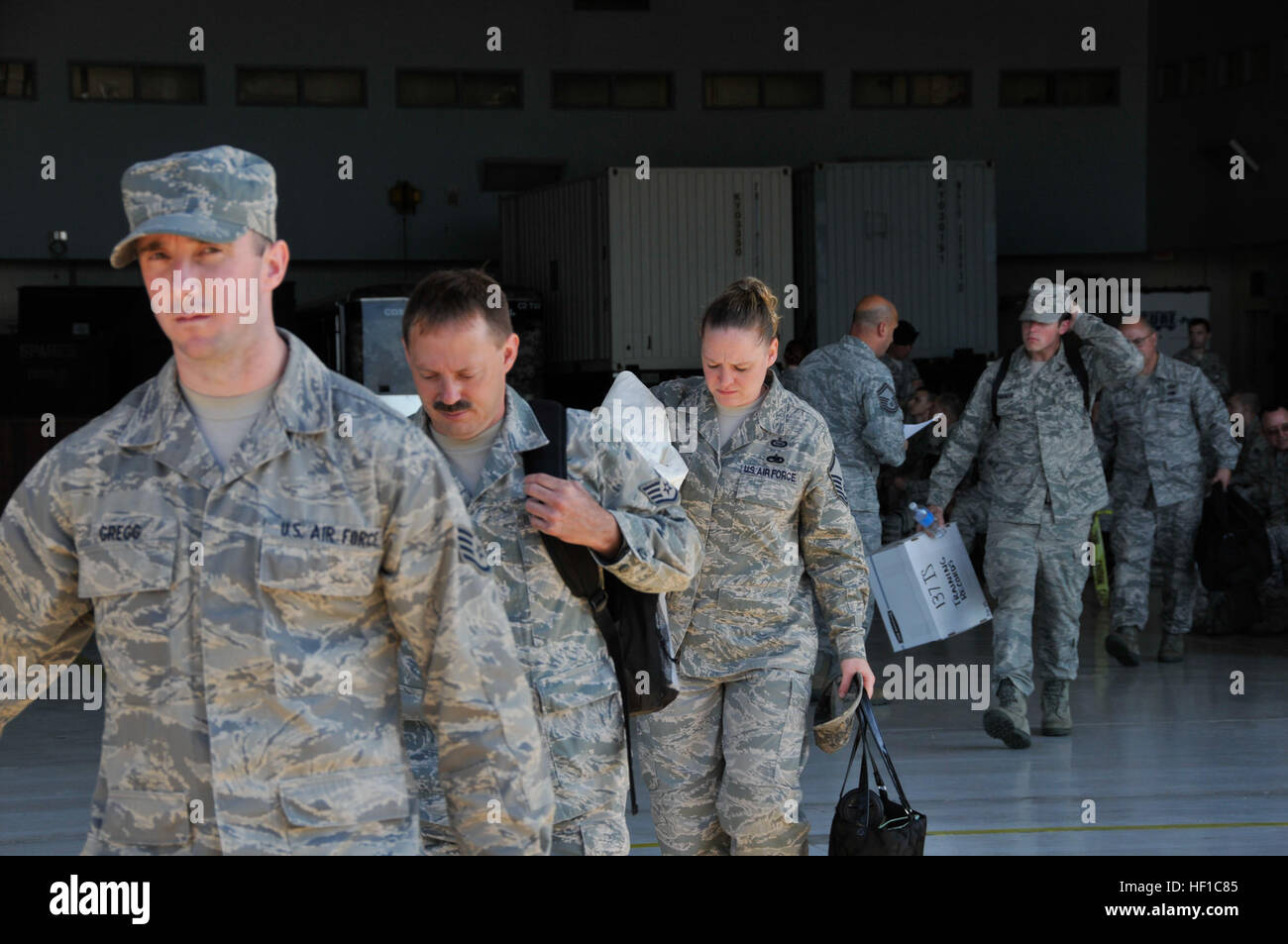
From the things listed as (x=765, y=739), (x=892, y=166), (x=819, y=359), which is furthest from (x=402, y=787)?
(x=892, y=166)

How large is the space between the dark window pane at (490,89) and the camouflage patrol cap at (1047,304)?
18.4m

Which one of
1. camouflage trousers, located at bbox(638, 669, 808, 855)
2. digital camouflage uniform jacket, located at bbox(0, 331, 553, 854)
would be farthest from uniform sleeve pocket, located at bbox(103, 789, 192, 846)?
camouflage trousers, located at bbox(638, 669, 808, 855)

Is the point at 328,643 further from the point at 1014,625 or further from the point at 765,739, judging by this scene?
the point at 1014,625

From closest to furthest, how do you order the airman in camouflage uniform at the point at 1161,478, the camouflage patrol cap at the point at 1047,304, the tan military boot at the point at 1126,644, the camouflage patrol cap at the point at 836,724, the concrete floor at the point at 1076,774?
1. the camouflage patrol cap at the point at 836,724
2. the concrete floor at the point at 1076,774
3. the camouflage patrol cap at the point at 1047,304
4. the tan military boot at the point at 1126,644
5. the airman in camouflage uniform at the point at 1161,478

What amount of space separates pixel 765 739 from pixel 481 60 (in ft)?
71.6

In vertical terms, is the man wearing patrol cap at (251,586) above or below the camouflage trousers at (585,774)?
above

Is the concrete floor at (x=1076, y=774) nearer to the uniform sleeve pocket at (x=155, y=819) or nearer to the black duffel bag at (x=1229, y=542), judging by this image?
the black duffel bag at (x=1229, y=542)

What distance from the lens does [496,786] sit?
2.60m

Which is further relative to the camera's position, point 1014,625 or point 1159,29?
point 1159,29

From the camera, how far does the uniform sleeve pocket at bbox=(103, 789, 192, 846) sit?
2496 millimetres

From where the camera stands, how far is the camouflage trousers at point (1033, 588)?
8.39 m

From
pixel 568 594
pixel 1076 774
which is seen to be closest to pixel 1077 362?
pixel 1076 774

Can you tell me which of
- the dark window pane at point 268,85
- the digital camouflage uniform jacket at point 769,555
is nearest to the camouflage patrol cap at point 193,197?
the digital camouflage uniform jacket at point 769,555

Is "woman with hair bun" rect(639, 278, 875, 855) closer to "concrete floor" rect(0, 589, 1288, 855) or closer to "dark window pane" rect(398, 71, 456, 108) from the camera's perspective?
"concrete floor" rect(0, 589, 1288, 855)
